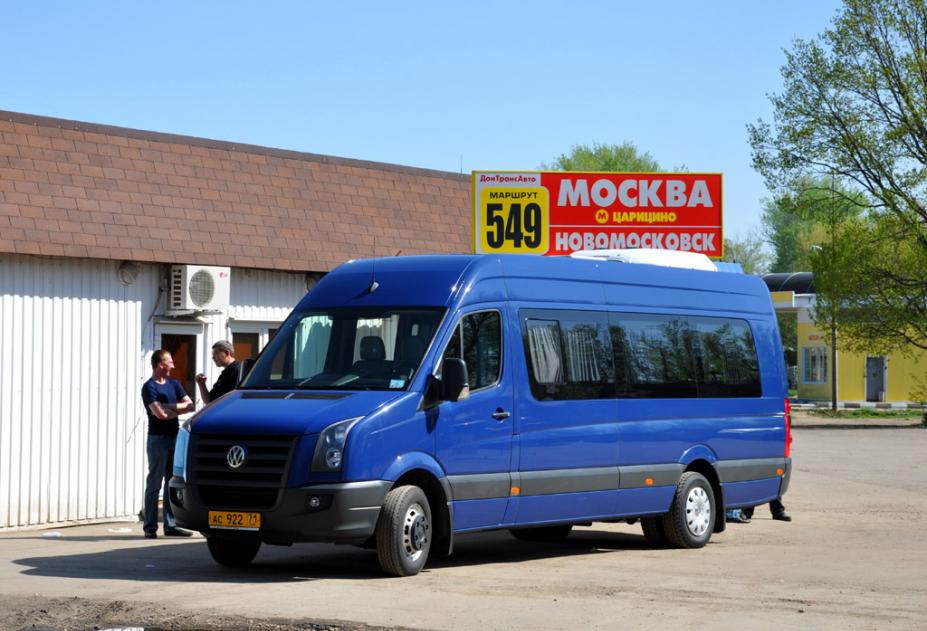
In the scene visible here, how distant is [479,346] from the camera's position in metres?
12.9

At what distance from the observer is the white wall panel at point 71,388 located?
56.0 ft

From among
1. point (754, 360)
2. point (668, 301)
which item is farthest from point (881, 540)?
point (668, 301)

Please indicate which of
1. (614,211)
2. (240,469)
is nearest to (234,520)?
(240,469)


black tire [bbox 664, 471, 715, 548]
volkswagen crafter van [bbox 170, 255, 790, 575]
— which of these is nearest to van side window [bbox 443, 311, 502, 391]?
volkswagen crafter van [bbox 170, 255, 790, 575]

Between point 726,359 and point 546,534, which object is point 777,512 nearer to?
point 726,359

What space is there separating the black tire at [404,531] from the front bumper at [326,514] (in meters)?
0.09

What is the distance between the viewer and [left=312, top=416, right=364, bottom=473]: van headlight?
37.7 feet

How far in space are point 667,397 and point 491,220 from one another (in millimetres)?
8178

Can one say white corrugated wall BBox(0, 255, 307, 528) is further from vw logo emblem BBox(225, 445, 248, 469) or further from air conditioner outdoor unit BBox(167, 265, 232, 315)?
vw logo emblem BBox(225, 445, 248, 469)

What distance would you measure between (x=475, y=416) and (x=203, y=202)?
776 cm

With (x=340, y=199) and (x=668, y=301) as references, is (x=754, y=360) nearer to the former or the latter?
(x=668, y=301)

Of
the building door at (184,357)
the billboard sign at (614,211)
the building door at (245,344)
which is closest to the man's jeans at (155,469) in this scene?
the building door at (184,357)

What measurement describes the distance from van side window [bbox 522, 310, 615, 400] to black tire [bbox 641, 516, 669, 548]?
5.38 feet

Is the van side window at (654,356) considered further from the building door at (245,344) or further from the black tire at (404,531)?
the building door at (245,344)
